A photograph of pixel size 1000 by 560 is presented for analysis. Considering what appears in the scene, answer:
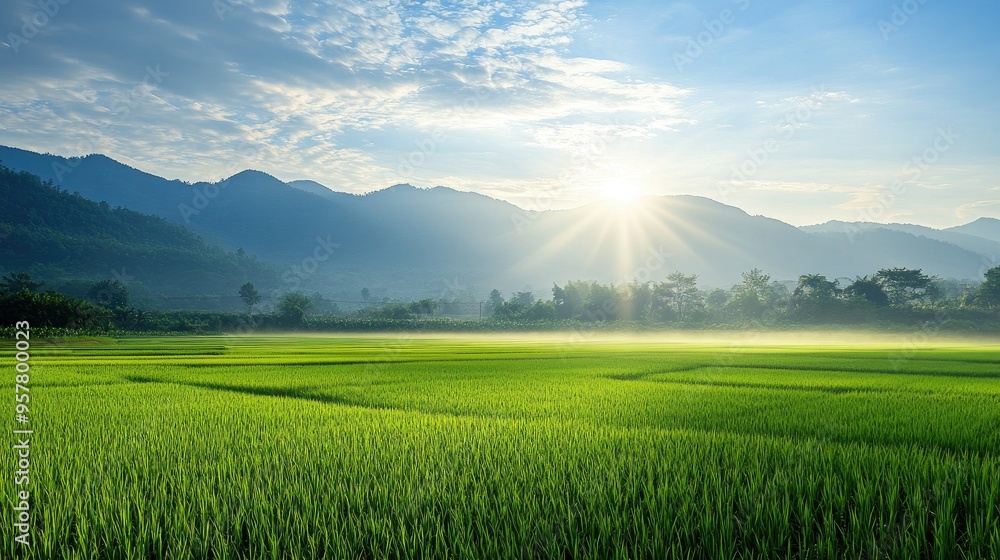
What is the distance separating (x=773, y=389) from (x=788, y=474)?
8571 mm

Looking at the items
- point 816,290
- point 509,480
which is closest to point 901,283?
point 816,290

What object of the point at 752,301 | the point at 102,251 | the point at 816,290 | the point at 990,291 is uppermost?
the point at 102,251

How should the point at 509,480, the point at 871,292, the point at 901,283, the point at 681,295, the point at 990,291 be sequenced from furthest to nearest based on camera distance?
1. the point at 681,295
2. the point at 901,283
3. the point at 871,292
4. the point at 990,291
5. the point at 509,480

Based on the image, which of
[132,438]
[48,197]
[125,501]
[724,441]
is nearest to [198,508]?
[125,501]

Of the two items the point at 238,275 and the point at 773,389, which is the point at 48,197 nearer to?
the point at 238,275

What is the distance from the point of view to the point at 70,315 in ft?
137

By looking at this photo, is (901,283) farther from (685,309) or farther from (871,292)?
(685,309)

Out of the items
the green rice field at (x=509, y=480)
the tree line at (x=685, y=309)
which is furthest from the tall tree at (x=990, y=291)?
the green rice field at (x=509, y=480)

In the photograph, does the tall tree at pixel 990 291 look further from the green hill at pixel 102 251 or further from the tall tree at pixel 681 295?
the green hill at pixel 102 251

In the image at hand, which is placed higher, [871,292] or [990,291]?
[990,291]

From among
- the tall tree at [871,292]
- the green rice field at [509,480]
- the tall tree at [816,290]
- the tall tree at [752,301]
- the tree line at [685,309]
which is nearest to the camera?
the green rice field at [509,480]

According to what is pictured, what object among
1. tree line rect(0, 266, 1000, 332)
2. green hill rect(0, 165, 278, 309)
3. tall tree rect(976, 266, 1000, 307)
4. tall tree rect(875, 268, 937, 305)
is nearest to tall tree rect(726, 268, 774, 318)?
tree line rect(0, 266, 1000, 332)

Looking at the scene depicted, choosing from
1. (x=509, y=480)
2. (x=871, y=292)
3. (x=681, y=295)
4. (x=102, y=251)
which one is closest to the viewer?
(x=509, y=480)

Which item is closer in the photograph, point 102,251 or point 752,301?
point 752,301
